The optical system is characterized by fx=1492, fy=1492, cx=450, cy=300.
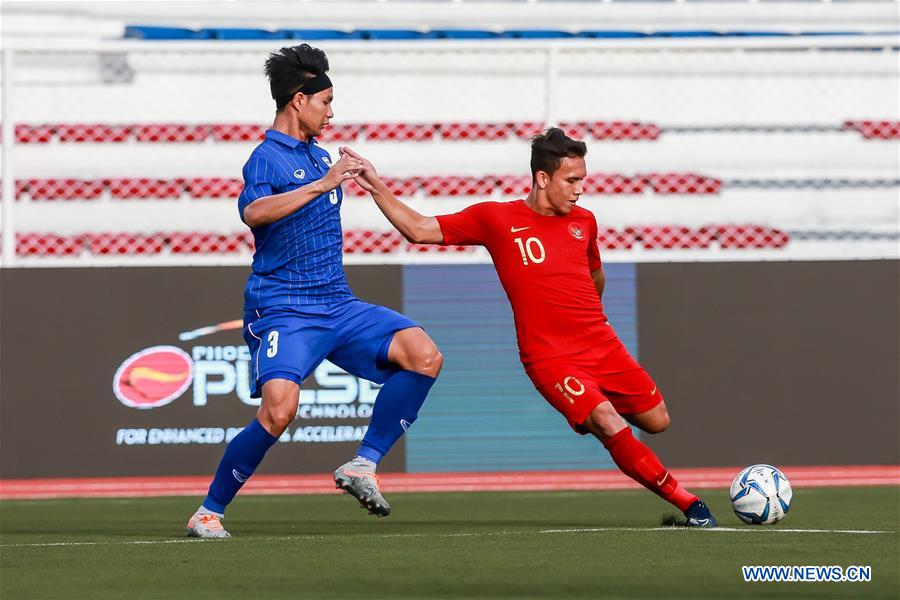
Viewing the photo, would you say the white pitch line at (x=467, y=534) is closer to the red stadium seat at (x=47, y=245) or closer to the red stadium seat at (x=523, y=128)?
the red stadium seat at (x=47, y=245)

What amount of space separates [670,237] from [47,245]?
6.47 meters

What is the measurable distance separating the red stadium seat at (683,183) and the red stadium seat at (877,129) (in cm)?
216

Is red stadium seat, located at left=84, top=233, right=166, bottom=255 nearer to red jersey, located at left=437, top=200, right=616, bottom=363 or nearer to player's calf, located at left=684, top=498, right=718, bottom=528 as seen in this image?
red jersey, located at left=437, top=200, right=616, bottom=363

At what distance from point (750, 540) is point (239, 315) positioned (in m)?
5.36

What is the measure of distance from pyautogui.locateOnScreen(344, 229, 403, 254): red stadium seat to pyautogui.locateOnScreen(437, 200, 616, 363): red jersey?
24.4 ft

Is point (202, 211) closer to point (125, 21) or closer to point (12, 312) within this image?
point (125, 21)

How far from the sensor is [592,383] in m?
6.95

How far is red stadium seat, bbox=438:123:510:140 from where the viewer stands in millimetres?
17047

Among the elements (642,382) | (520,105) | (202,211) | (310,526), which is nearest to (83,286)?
(310,526)

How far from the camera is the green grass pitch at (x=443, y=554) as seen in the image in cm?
473

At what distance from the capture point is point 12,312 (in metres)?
10.5

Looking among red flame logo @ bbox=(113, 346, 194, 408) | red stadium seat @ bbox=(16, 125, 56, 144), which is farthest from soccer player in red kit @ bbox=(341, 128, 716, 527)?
red stadium seat @ bbox=(16, 125, 56, 144)

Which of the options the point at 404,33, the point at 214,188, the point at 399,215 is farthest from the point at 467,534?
the point at 404,33

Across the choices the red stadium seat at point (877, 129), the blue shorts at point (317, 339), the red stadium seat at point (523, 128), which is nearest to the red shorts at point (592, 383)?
the blue shorts at point (317, 339)
